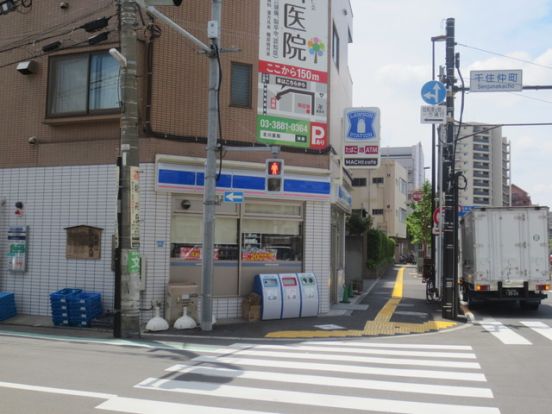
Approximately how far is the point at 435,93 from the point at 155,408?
43.6ft

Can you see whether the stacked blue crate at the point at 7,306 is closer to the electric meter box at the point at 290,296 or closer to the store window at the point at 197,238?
the store window at the point at 197,238

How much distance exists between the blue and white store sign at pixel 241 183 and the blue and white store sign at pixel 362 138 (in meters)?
1.72

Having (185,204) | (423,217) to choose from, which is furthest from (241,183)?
(423,217)

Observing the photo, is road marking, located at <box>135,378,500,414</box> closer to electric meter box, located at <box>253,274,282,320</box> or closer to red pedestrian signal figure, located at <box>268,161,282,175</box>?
red pedestrian signal figure, located at <box>268,161,282,175</box>

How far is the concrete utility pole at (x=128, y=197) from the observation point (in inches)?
479

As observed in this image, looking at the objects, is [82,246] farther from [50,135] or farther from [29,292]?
[50,135]

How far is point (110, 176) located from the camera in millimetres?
14633

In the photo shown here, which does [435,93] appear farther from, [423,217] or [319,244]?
[423,217]

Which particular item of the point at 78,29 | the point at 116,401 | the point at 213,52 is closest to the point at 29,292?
the point at 78,29

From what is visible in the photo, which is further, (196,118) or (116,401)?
(196,118)

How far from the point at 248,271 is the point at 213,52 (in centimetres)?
595

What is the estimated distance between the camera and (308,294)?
1547 cm

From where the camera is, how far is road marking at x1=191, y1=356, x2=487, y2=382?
8.44 m

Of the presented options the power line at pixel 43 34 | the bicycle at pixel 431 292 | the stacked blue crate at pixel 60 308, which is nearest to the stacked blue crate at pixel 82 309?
the stacked blue crate at pixel 60 308
